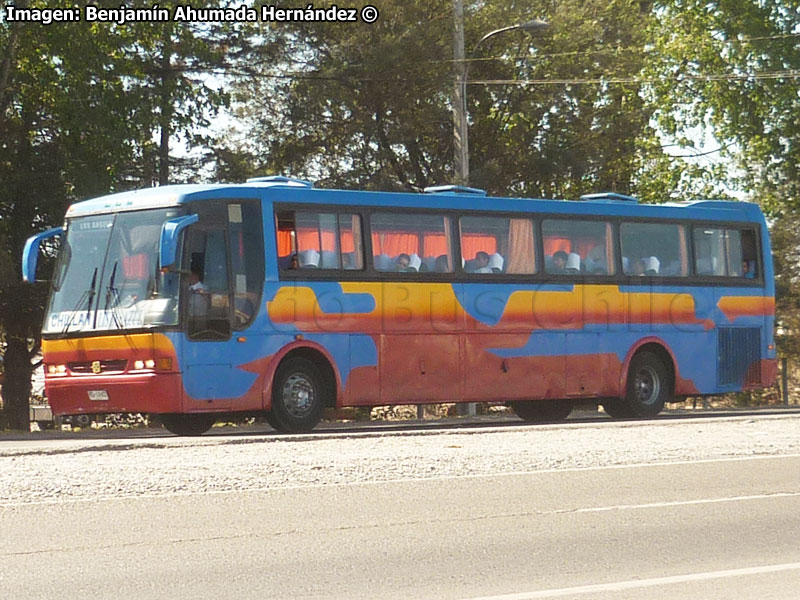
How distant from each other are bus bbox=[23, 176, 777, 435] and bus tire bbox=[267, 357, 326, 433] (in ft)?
0.08

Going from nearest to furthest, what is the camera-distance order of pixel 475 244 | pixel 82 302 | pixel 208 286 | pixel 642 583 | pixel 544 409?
pixel 642 583, pixel 208 286, pixel 82 302, pixel 475 244, pixel 544 409

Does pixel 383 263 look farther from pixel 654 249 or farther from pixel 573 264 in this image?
pixel 654 249

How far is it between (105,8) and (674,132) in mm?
25142

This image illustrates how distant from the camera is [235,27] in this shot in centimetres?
3794

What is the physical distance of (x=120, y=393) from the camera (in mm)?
19672

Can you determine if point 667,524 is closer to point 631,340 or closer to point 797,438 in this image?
point 797,438

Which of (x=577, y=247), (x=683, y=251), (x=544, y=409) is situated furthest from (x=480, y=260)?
(x=683, y=251)

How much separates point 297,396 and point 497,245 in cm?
422

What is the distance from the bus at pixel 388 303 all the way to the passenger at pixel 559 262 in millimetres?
34

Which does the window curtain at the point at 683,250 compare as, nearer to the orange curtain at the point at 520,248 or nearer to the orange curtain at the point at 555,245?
the orange curtain at the point at 555,245

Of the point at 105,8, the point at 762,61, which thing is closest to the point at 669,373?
the point at 105,8

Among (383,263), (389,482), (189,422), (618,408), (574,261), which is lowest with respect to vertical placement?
(389,482)

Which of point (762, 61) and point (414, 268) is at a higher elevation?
point (762, 61)

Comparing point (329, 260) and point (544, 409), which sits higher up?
point (329, 260)
